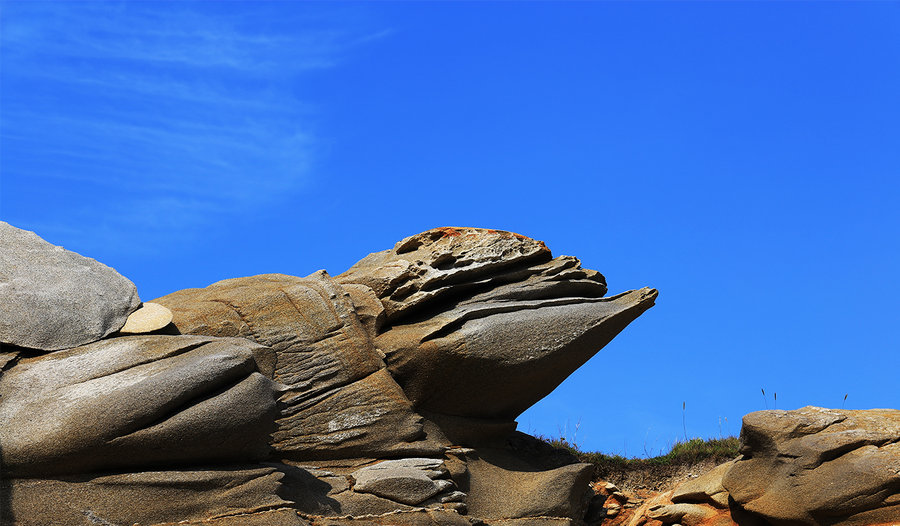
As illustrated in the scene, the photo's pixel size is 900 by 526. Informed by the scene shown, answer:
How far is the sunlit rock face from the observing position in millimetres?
11516

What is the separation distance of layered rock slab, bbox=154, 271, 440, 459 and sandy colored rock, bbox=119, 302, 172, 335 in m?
0.62

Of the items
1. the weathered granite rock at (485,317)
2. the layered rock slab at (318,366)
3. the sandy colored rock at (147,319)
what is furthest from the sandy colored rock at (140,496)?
the weathered granite rock at (485,317)

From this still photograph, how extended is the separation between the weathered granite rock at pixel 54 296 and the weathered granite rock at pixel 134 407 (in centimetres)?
32

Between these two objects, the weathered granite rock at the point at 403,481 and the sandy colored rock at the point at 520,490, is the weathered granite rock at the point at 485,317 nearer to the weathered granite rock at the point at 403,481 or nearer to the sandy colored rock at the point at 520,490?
the sandy colored rock at the point at 520,490

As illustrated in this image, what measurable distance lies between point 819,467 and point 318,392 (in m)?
7.18

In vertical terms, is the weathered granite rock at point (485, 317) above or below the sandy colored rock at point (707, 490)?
above

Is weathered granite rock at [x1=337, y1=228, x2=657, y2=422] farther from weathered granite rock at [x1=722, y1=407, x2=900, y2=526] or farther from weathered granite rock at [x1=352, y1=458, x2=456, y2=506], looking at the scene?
weathered granite rock at [x1=722, y1=407, x2=900, y2=526]

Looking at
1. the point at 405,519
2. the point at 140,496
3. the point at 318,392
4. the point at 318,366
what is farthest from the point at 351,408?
the point at 140,496

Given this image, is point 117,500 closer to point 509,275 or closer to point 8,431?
point 8,431

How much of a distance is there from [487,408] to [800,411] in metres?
4.71

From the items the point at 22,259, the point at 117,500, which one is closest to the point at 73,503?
the point at 117,500

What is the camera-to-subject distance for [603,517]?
16.8m

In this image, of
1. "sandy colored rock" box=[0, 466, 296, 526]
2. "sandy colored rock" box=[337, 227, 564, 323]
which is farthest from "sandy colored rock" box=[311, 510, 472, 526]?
"sandy colored rock" box=[337, 227, 564, 323]

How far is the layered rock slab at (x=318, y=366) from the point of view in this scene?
14.3 m
